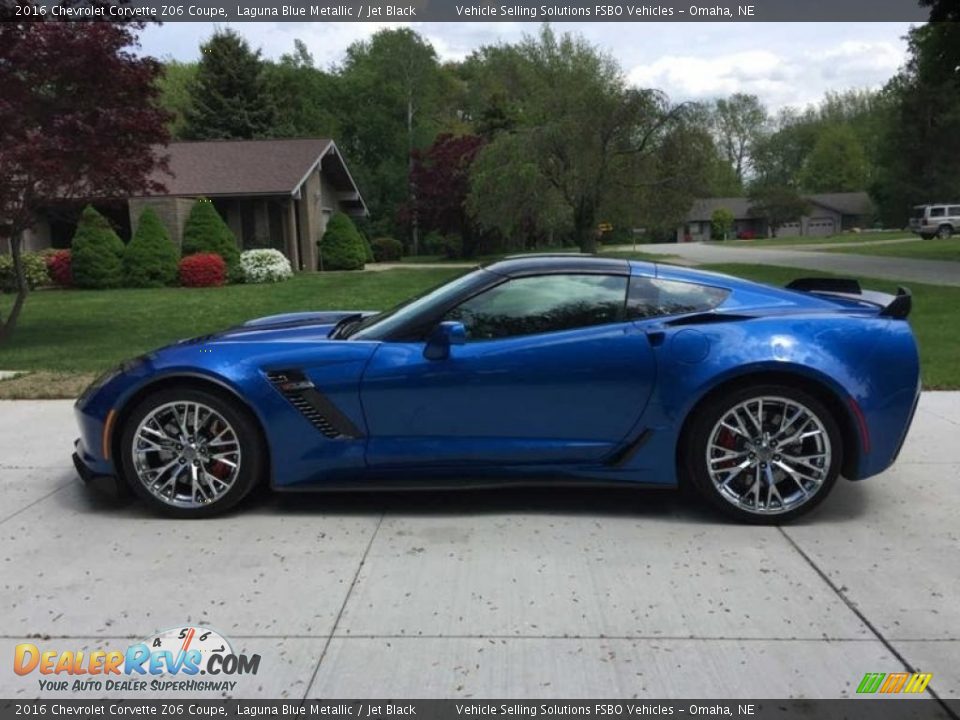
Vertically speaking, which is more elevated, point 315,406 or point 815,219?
point 815,219

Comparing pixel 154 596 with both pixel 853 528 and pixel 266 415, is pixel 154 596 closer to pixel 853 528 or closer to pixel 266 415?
pixel 266 415

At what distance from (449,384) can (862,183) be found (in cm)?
10788

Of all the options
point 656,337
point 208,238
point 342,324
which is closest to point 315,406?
point 342,324

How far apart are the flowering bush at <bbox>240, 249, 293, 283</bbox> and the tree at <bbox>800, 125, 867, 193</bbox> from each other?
91.7 metres

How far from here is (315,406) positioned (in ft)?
13.8

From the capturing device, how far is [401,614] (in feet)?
10.9

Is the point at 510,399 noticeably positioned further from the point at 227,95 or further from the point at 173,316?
the point at 227,95

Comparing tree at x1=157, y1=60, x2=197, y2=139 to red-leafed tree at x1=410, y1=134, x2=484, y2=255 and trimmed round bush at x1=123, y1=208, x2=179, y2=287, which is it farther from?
trimmed round bush at x1=123, y1=208, x2=179, y2=287

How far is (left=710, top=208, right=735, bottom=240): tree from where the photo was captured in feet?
286

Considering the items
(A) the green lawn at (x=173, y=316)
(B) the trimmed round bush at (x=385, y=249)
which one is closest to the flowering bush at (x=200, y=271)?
(A) the green lawn at (x=173, y=316)

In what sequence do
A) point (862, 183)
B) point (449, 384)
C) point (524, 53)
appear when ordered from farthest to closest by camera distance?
point (862, 183), point (524, 53), point (449, 384)

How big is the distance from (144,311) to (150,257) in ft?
22.1

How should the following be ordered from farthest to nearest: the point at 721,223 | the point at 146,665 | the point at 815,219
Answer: the point at 815,219 → the point at 721,223 → the point at 146,665

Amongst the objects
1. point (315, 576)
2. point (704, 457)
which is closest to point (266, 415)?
point (315, 576)
